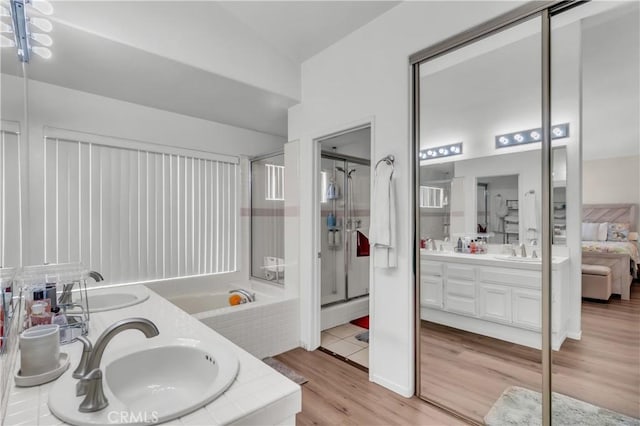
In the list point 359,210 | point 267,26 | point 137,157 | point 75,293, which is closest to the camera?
point 75,293

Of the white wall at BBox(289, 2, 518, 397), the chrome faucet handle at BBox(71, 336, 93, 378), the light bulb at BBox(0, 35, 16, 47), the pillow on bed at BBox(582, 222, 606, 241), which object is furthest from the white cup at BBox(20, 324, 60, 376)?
the pillow on bed at BBox(582, 222, 606, 241)

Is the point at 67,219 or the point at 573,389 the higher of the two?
the point at 67,219

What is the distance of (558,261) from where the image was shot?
168 cm

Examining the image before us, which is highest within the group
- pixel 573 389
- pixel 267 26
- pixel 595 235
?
pixel 267 26

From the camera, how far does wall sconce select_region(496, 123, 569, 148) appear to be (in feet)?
5.42

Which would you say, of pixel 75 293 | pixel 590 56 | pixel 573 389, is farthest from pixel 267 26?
pixel 573 389

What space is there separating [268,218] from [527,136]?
8.69 ft

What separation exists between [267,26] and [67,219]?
91.9 inches

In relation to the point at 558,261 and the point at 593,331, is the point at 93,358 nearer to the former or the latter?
the point at 558,261

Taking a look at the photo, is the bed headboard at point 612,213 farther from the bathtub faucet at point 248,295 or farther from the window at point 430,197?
the bathtub faucet at point 248,295

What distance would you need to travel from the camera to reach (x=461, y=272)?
2.16 metres

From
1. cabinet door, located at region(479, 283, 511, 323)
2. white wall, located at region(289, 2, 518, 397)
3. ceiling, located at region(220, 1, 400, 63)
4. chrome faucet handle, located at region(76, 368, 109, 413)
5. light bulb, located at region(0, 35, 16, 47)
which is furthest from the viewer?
ceiling, located at region(220, 1, 400, 63)

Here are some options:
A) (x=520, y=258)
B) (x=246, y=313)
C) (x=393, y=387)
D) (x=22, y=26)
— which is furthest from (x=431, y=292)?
(x=22, y=26)

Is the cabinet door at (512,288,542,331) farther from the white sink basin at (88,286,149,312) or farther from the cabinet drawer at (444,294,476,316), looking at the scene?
the white sink basin at (88,286,149,312)
